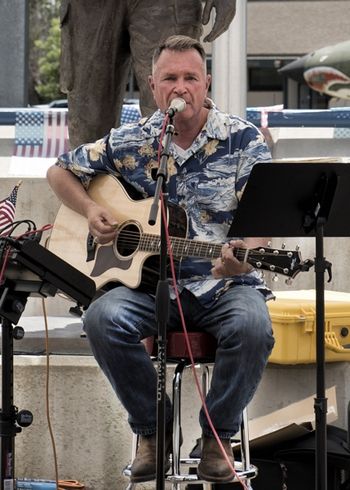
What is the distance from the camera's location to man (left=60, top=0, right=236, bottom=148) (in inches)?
206

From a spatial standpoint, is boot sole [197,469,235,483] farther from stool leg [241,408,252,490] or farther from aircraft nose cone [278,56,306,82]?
aircraft nose cone [278,56,306,82]

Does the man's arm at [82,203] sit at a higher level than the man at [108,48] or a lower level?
lower

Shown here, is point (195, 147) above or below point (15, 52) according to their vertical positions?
below

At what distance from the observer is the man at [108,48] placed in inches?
206

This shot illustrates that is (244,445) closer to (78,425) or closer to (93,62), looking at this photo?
(78,425)

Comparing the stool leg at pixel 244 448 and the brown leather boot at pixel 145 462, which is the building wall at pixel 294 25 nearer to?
the stool leg at pixel 244 448

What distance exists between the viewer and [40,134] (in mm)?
8328

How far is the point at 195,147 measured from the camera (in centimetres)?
409

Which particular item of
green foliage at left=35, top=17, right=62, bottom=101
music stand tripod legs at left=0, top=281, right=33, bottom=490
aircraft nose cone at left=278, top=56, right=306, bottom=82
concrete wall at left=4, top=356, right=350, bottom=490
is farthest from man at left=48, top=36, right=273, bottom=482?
green foliage at left=35, top=17, right=62, bottom=101

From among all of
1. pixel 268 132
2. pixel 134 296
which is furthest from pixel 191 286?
pixel 268 132

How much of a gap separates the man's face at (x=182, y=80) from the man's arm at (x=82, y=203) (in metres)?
0.43

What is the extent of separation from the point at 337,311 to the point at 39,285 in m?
1.60

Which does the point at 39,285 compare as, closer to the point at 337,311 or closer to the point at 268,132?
the point at 337,311

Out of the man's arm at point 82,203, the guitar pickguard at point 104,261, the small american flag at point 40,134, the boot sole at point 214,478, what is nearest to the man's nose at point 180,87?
the man's arm at point 82,203
